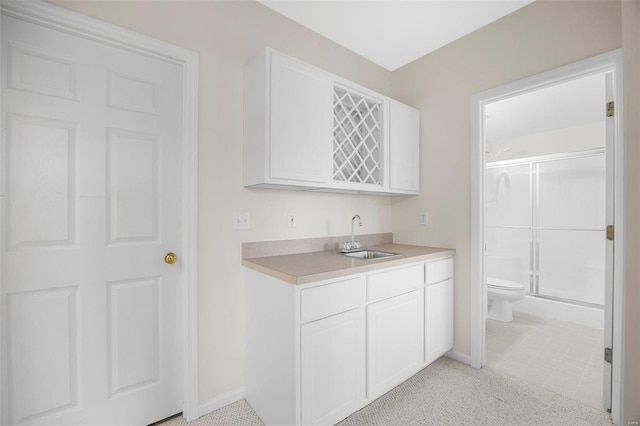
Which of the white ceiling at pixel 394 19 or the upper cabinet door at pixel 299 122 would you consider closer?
the upper cabinet door at pixel 299 122

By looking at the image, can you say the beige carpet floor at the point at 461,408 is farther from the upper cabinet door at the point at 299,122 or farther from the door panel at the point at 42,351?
the upper cabinet door at the point at 299,122

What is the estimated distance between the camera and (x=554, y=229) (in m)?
3.71

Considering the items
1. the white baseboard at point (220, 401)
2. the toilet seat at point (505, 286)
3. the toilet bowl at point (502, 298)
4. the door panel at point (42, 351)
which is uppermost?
the door panel at point (42, 351)

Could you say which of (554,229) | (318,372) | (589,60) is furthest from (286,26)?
(554,229)

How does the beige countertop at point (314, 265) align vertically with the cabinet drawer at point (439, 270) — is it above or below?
above

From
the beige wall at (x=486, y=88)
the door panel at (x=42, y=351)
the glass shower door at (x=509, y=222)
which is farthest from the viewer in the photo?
the glass shower door at (x=509, y=222)

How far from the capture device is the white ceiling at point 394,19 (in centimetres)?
197

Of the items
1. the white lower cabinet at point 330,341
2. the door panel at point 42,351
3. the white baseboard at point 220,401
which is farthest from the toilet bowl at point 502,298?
the door panel at point 42,351

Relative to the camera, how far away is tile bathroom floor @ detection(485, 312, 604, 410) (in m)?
1.99

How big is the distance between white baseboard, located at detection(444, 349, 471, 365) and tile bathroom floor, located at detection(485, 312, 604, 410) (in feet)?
0.49

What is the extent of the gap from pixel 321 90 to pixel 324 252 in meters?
1.14

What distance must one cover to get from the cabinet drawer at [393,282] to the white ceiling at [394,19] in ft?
5.87

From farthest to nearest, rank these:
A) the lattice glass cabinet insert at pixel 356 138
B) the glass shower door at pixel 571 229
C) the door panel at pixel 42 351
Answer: the glass shower door at pixel 571 229
the lattice glass cabinet insert at pixel 356 138
the door panel at pixel 42 351

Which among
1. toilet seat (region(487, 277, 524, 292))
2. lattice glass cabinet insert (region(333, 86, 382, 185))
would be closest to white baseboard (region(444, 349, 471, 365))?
toilet seat (region(487, 277, 524, 292))
